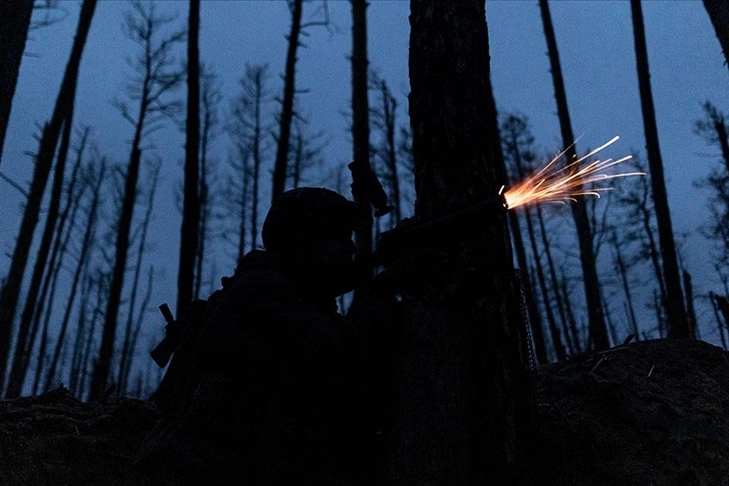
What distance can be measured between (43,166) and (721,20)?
11060mm

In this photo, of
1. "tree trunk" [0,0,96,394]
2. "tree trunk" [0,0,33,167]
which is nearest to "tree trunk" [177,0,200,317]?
"tree trunk" [0,0,96,394]

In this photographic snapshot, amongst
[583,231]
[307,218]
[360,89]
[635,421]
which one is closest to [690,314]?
[583,231]

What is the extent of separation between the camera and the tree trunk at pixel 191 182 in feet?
30.3

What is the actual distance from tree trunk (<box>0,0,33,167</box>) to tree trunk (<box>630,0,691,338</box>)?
9599 millimetres

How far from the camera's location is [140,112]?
20.7 meters

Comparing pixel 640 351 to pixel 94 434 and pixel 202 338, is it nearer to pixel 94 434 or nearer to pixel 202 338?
pixel 202 338

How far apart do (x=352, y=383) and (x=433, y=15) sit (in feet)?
7.61

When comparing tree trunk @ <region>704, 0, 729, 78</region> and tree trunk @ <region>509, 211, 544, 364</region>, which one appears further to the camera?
tree trunk @ <region>509, 211, 544, 364</region>

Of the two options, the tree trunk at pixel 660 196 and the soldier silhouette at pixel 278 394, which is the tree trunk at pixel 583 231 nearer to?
the tree trunk at pixel 660 196

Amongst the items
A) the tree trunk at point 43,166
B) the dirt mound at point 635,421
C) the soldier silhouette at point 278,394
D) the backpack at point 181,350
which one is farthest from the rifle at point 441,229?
the tree trunk at point 43,166

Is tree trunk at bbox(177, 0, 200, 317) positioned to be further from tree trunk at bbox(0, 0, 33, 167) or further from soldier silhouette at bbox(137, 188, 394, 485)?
soldier silhouette at bbox(137, 188, 394, 485)

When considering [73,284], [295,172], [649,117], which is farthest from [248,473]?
[73,284]

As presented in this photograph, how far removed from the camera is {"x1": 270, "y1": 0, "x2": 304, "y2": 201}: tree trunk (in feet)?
42.6

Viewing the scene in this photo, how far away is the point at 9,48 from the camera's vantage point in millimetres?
4930
